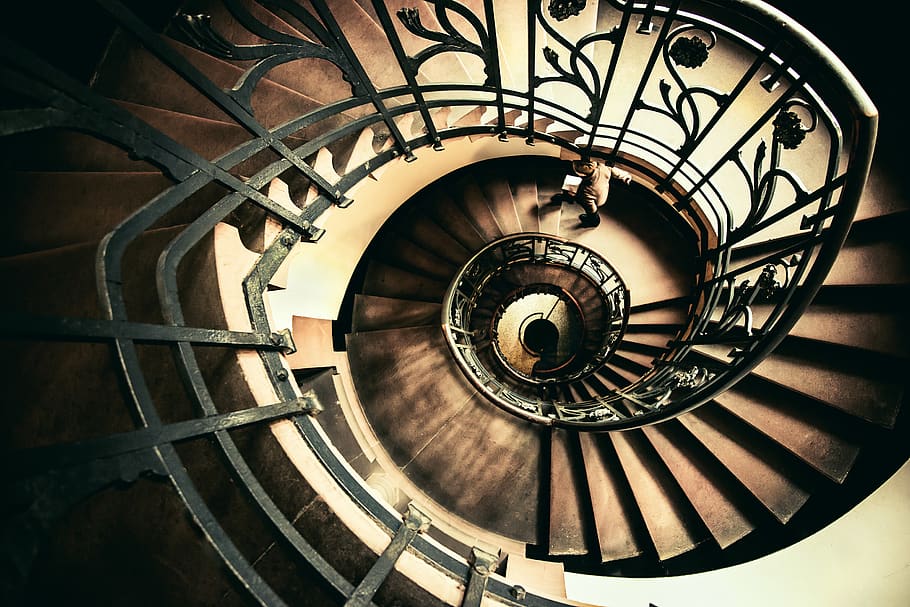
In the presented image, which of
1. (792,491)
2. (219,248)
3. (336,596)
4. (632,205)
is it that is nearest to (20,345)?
(219,248)

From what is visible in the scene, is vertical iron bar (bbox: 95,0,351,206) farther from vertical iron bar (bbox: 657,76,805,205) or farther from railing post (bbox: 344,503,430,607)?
vertical iron bar (bbox: 657,76,805,205)

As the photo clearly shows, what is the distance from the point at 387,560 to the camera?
1.99 metres

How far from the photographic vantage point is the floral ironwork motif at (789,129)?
2.34 metres

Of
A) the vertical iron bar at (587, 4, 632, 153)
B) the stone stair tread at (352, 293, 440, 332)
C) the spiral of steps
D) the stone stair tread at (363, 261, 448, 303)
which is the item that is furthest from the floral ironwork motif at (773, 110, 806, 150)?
the stone stair tread at (352, 293, 440, 332)

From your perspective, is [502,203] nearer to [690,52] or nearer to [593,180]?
[593,180]

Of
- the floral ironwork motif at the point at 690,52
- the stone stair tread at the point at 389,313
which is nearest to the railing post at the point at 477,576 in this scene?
the floral ironwork motif at the point at 690,52

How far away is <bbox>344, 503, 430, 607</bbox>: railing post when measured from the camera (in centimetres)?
182

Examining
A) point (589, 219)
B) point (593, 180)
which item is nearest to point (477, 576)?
point (593, 180)

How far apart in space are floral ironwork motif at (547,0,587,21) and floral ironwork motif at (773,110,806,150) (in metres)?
1.36

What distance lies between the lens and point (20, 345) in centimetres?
146

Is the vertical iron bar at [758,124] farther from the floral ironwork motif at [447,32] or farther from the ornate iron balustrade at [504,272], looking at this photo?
the ornate iron balustrade at [504,272]

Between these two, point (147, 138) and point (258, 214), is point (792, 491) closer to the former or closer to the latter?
point (258, 214)

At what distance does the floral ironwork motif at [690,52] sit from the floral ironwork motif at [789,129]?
578mm

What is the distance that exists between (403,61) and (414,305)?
12.7 feet
